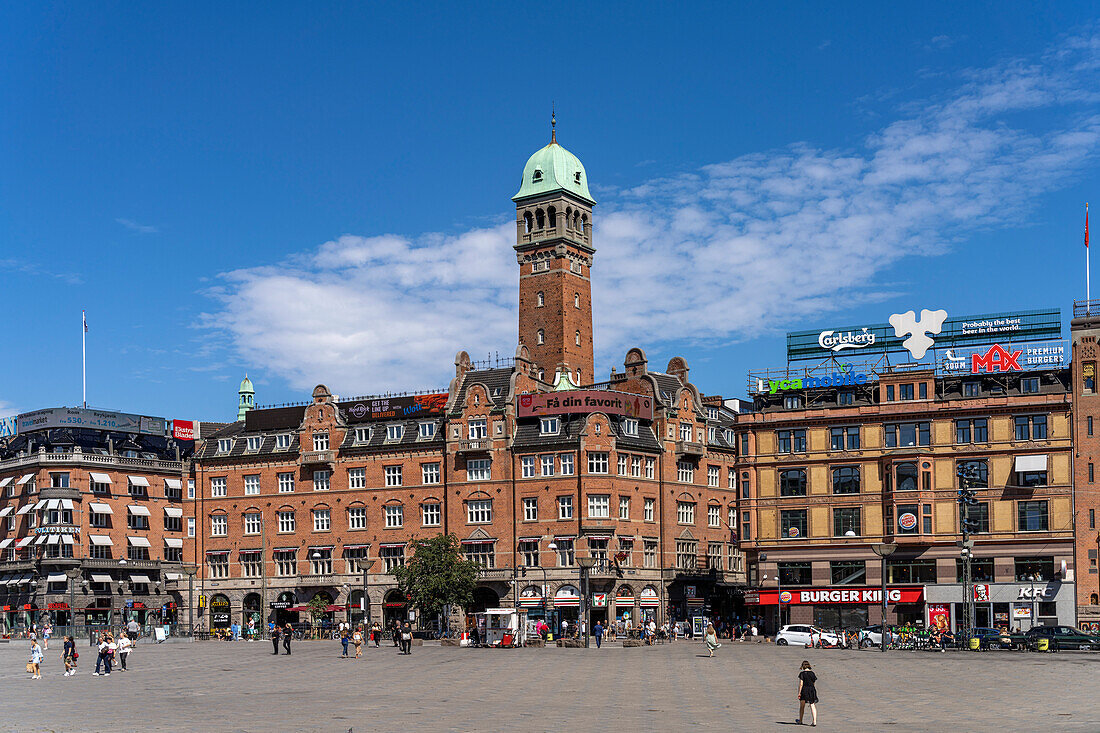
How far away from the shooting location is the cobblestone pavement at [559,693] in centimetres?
3922

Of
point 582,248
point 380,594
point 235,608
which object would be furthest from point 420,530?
point 582,248

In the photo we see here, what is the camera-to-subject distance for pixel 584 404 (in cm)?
11200

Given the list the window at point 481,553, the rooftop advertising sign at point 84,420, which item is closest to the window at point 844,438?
the window at point 481,553

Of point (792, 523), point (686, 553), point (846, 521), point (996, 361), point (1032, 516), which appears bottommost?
point (686, 553)

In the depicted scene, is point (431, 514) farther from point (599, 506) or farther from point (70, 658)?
point (70, 658)

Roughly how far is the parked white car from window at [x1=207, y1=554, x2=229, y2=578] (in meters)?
59.3

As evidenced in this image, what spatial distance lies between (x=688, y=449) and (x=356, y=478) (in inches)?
1225

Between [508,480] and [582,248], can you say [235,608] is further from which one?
[582,248]

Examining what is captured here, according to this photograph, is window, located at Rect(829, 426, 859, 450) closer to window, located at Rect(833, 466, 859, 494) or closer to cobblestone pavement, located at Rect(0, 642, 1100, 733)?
window, located at Rect(833, 466, 859, 494)

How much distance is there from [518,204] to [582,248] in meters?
8.82

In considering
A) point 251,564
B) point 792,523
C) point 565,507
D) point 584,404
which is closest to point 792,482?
point 792,523

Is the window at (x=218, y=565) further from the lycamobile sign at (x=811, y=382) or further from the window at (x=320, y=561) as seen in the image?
the lycamobile sign at (x=811, y=382)

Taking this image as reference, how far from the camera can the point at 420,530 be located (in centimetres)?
11775

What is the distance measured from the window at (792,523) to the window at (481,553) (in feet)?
85.0
